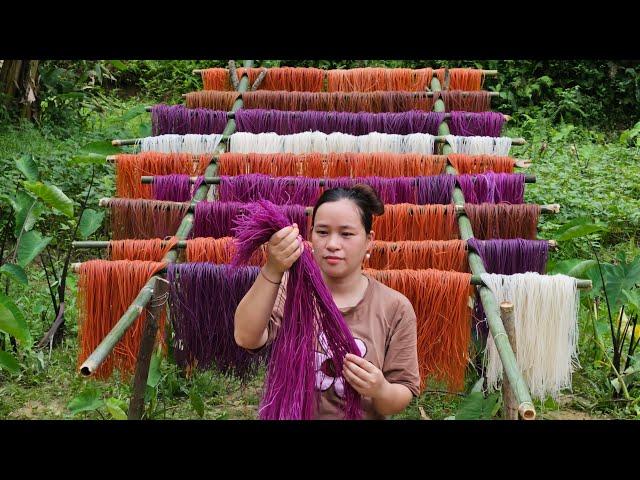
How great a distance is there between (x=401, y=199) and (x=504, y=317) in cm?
159

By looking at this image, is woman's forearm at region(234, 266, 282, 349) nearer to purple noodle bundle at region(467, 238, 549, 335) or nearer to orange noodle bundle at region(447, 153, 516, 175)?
purple noodle bundle at region(467, 238, 549, 335)

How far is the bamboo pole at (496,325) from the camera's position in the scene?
280 centimetres

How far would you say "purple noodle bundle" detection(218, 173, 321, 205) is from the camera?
4555mm

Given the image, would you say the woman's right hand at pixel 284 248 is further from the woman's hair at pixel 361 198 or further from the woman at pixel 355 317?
the woman's hair at pixel 361 198

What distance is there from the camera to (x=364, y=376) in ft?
7.75

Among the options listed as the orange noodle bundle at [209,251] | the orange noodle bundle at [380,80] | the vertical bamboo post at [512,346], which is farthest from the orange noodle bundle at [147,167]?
the vertical bamboo post at [512,346]

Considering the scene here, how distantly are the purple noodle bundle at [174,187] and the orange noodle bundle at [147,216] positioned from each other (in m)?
0.29

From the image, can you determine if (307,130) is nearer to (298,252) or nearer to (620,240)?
(620,240)

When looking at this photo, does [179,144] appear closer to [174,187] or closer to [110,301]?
[174,187]

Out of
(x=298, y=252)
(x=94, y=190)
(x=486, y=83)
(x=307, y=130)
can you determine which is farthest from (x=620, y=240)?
(x=298, y=252)

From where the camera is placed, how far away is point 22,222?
524cm

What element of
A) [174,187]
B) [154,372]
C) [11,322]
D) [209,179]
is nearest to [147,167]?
[174,187]

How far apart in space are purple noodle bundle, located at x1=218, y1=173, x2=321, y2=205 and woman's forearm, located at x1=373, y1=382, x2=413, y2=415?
2.21 metres

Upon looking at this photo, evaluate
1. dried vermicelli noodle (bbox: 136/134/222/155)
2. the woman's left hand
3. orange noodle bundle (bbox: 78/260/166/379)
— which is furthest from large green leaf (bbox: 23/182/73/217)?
the woman's left hand
